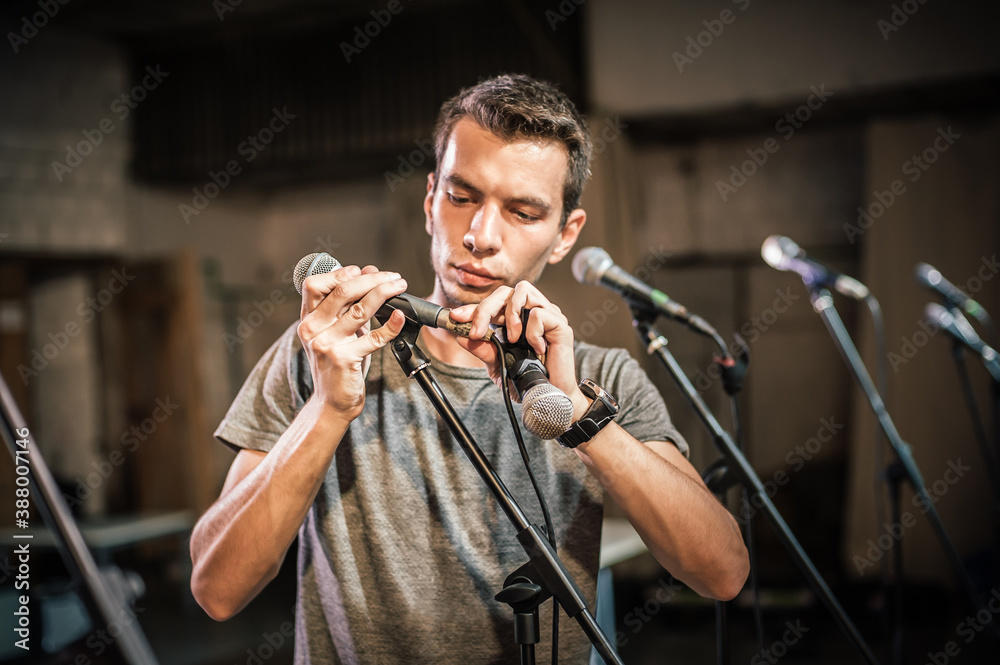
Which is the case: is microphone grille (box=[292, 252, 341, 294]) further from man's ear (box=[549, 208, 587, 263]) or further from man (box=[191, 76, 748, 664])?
man's ear (box=[549, 208, 587, 263])

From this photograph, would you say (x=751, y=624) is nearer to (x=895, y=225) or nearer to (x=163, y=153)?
(x=895, y=225)

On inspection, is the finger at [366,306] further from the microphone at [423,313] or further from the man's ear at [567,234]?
the man's ear at [567,234]

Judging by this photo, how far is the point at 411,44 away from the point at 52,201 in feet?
9.71

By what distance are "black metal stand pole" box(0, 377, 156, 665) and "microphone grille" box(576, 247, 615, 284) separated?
0.97 metres

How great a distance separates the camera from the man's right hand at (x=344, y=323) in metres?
0.98

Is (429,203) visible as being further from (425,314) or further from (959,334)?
(959,334)

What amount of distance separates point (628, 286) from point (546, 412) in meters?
0.64

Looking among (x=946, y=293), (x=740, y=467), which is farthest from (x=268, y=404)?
(x=946, y=293)

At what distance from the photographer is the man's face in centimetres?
131

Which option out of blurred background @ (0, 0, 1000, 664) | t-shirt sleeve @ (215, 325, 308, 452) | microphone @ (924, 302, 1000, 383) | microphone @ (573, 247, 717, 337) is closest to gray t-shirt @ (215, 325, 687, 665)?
t-shirt sleeve @ (215, 325, 308, 452)

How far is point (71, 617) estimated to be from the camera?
11.3ft

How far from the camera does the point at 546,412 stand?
3.00 feet

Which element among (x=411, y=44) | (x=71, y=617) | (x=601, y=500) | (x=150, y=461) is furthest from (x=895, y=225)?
(x=150, y=461)

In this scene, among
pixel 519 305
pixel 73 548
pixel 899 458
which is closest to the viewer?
pixel 73 548
